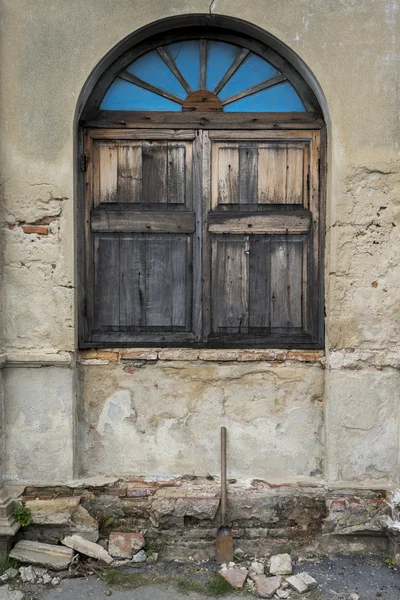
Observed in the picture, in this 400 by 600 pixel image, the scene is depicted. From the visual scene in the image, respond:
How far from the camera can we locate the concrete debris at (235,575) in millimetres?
3379

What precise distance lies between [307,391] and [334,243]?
1.09 meters

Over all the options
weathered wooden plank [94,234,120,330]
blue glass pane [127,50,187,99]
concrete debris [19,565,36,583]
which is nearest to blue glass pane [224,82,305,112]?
blue glass pane [127,50,187,99]

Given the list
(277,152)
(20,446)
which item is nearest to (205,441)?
(20,446)

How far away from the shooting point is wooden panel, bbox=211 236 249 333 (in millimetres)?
3928

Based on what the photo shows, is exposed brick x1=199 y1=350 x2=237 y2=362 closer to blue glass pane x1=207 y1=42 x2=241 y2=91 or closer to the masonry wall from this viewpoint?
the masonry wall

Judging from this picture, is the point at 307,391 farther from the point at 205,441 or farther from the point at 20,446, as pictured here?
the point at 20,446

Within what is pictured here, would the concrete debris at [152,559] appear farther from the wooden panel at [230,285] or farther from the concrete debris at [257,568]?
the wooden panel at [230,285]

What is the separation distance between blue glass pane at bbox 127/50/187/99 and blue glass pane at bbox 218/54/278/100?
32 centimetres

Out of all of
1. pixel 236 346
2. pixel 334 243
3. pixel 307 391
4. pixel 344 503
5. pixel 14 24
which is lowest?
Answer: pixel 344 503

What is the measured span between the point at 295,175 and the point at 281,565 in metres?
2.68

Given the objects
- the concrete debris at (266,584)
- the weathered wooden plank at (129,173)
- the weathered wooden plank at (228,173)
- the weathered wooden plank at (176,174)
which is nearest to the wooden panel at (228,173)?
the weathered wooden plank at (228,173)

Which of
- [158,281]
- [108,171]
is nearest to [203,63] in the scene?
[108,171]

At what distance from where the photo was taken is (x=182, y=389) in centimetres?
394

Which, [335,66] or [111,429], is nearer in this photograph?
[335,66]
